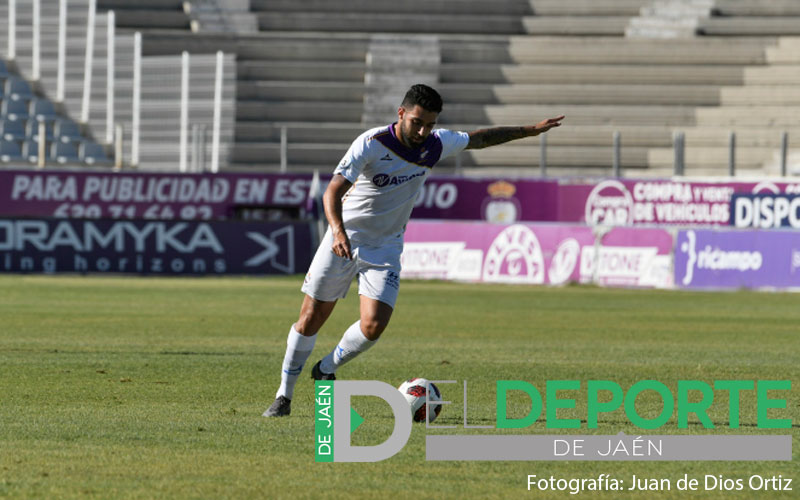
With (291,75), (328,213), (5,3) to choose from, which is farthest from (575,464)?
(5,3)

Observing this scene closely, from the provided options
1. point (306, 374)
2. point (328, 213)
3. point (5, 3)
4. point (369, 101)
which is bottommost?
point (306, 374)

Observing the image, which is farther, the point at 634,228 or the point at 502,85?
the point at 502,85

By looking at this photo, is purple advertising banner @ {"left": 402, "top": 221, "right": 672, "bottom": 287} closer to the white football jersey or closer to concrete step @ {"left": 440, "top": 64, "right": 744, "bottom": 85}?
concrete step @ {"left": 440, "top": 64, "right": 744, "bottom": 85}

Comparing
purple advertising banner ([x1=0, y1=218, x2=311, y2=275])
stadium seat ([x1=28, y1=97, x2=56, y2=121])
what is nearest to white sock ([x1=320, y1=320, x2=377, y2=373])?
purple advertising banner ([x1=0, y1=218, x2=311, y2=275])

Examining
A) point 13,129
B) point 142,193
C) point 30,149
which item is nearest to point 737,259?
point 142,193

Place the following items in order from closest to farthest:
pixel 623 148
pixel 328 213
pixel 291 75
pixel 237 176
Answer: pixel 328 213, pixel 237 176, pixel 623 148, pixel 291 75

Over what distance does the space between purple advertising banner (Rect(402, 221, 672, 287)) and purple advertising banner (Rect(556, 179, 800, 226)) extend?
4995 mm

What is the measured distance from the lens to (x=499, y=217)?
3831cm

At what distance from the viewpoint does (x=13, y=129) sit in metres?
41.9

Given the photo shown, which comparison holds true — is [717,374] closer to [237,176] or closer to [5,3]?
[237,176]

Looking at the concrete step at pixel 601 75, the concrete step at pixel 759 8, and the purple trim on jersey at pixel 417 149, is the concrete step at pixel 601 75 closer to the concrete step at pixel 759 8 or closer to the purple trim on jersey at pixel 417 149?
the concrete step at pixel 759 8

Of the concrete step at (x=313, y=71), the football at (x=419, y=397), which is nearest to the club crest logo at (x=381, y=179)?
the football at (x=419, y=397)

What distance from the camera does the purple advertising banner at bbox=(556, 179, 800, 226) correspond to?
3603 cm

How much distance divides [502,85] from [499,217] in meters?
7.32
